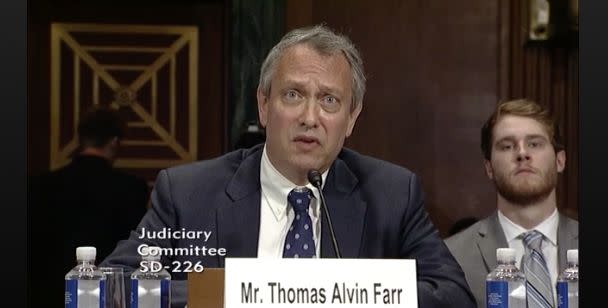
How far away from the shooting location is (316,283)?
253 cm

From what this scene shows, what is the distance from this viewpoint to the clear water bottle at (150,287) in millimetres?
2867

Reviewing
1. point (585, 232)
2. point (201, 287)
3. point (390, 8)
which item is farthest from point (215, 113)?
point (585, 232)

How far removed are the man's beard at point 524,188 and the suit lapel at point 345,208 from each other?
454 mm

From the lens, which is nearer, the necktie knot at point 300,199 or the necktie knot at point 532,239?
the necktie knot at point 300,199

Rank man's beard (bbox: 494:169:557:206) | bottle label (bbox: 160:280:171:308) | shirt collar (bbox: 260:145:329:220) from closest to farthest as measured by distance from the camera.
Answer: bottle label (bbox: 160:280:171:308) → shirt collar (bbox: 260:145:329:220) → man's beard (bbox: 494:169:557:206)

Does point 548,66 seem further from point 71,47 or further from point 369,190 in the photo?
point 71,47

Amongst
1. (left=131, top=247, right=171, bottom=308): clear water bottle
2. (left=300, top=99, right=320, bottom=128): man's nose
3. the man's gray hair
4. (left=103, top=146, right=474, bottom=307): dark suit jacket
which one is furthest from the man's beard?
(left=131, top=247, right=171, bottom=308): clear water bottle

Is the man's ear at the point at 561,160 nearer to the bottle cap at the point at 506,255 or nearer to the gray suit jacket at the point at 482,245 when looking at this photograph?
the gray suit jacket at the point at 482,245

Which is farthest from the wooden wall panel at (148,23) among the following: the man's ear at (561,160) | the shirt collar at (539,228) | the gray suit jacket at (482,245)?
the man's ear at (561,160)

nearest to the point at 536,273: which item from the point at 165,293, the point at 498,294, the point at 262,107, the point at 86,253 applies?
the point at 498,294

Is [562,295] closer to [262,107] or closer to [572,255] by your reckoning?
[572,255]

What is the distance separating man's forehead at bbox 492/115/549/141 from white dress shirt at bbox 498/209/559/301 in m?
0.23

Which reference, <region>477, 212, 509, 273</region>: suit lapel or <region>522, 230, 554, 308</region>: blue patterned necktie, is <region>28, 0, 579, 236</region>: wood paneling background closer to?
<region>477, 212, 509, 273</region>: suit lapel

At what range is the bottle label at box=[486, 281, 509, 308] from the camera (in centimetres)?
282
